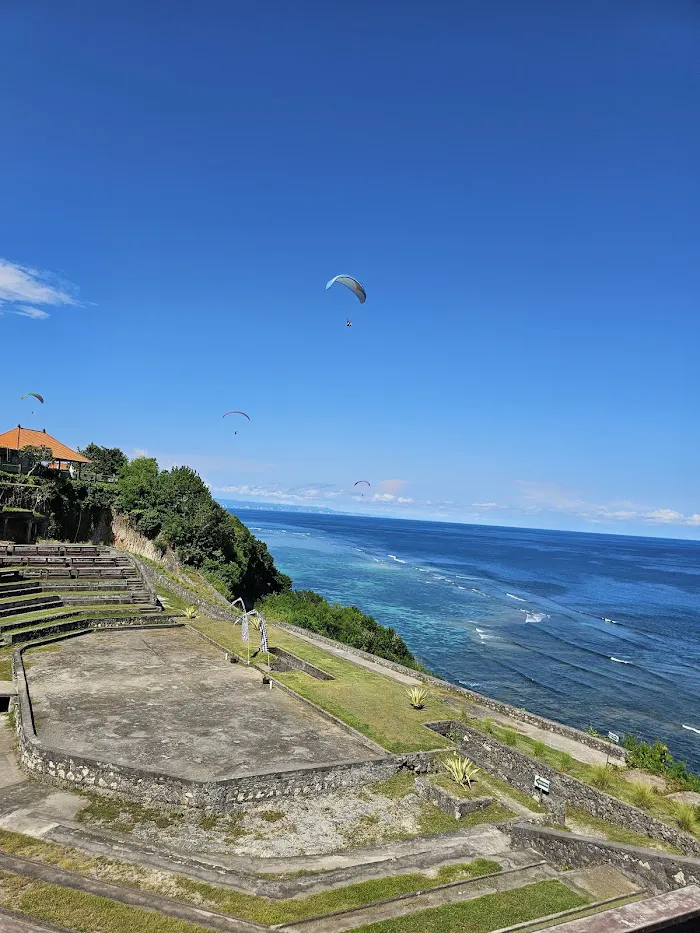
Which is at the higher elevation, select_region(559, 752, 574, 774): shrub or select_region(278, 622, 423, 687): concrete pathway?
select_region(559, 752, 574, 774): shrub

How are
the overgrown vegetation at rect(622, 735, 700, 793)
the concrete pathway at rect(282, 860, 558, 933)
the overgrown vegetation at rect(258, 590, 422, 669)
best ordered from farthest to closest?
1. the overgrown vegetation at rect(258, 590, 422, 669)
2. the overgrown vegetation at rect(622, 735, 700, 793)
3. the concrete pathway at rect(282, 860, 558, 933)

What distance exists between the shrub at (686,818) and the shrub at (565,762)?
9.26ft

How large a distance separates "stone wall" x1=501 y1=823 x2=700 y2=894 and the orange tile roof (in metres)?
46.9

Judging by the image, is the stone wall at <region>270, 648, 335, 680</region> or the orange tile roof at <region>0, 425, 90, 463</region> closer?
the stone wall at <region>270, 648, 335, 680</region>

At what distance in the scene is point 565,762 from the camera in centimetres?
1631

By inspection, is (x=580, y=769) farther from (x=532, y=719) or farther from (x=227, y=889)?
(x=227, y=889)

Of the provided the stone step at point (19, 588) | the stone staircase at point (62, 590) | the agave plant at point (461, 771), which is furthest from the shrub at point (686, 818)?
the stone step at point (19, 588)

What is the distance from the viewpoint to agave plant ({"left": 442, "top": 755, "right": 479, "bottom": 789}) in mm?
15148

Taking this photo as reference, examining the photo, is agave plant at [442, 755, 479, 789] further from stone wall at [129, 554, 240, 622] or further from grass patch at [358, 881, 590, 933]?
stone wall at [129, 554, 240, 622]

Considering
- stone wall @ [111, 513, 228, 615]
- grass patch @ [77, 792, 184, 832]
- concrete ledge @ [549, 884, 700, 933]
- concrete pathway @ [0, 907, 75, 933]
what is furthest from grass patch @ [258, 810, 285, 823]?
stone wall @ [111, 513, 228, 615]

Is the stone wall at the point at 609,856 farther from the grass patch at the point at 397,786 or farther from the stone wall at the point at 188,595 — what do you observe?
the stone wall at the point at 188,595

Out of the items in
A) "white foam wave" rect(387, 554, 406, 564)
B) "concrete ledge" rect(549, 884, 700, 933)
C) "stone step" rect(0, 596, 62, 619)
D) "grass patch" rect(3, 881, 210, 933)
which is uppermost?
"concrete ledge" rect(549, 884, 700, 933)

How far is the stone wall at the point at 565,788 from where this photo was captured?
12406 millimetres

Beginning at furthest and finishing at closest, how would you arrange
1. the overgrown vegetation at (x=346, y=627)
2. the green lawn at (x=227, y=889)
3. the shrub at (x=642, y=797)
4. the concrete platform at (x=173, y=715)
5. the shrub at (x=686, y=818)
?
the overgrown vegetation at (x=346, y=627) → the concrete platform at (x=173, y=715) → the shrub at (x=642, y=797) → the shrub at (x=686, y=818) → the green lawn at (x=227, y=889)
